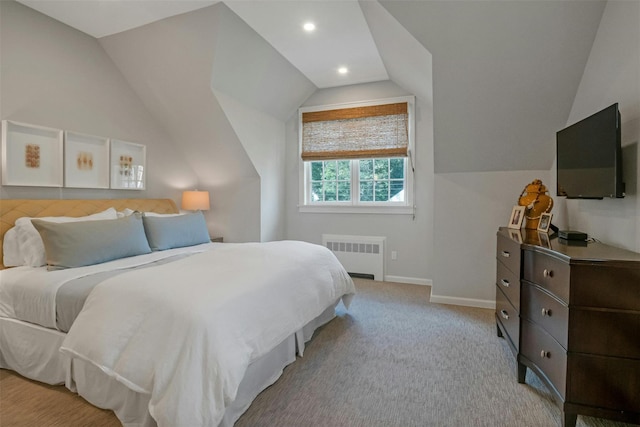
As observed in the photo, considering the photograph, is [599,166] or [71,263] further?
[71,263]

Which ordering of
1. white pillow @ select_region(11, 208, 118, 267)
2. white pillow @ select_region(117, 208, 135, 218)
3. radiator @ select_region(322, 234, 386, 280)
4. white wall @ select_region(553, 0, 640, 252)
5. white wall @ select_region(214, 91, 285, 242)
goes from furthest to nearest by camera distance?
radiator @ select_region(322, 234, 386, 280) < white wall @ select_region(214, 91, 285, 242) < white pillow @ select_region(117, 208, 135, 218) < white pillow @ select_region(11, 208, 118, 267) < white wall @ select_region(553, 0, 640, 252)

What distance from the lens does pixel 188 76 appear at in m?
3.34

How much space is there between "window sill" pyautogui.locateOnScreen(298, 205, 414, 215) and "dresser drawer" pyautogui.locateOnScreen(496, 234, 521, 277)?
1.71 metres

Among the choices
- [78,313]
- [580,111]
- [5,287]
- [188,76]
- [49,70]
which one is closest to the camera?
[78,313]

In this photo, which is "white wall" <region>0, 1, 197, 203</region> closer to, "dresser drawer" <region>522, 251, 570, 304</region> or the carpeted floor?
the carpeted floor

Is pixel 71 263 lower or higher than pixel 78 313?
higher

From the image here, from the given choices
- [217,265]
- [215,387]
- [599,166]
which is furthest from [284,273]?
[599,166]

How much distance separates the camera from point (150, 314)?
1.50m

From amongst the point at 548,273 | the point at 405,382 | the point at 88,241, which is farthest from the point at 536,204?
the point at 88,241

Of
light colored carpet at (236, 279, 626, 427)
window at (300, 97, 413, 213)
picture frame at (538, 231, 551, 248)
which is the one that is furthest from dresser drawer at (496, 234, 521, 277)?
window at (300, 97, 413, 213)

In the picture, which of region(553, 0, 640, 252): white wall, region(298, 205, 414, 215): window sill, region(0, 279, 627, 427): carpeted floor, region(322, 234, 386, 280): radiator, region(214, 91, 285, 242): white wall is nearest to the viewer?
region(0, 279, 627, 427): carpeted floor

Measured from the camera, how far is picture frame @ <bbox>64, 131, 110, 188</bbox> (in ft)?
9.82

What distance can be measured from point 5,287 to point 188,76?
2.40 meters

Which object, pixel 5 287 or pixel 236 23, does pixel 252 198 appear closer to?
pixel 236 23
